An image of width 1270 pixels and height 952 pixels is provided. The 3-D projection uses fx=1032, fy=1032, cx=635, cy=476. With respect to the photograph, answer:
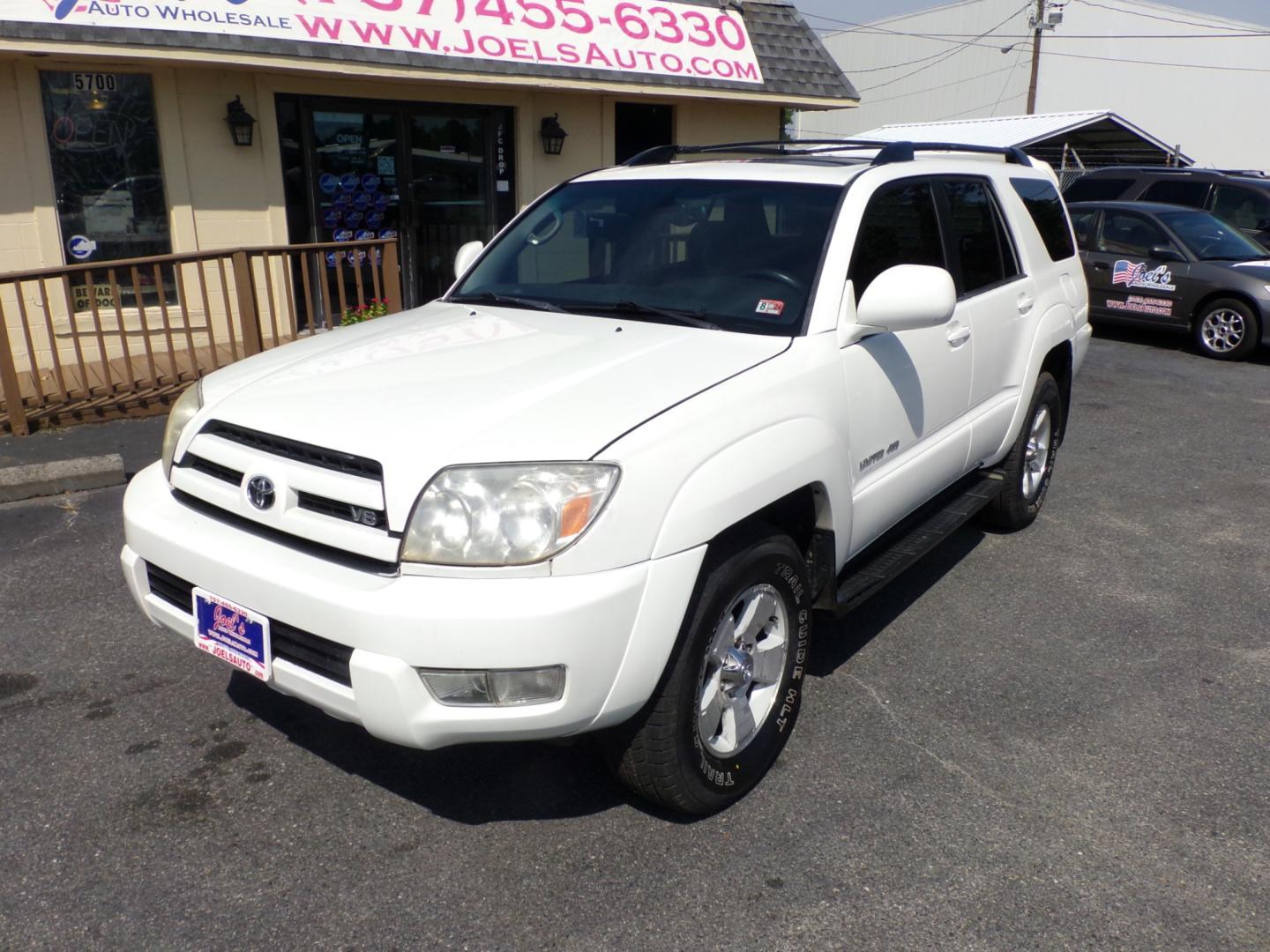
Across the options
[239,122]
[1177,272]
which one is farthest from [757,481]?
[1177,272]

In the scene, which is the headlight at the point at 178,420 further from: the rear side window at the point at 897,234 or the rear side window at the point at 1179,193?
the rear side window at the point at 1179,193

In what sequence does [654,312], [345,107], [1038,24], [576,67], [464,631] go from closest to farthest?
[464,631] → [654,312] → [345,107] → [576,67] → [1038,24]

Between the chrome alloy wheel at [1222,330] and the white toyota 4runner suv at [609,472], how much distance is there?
791 cm

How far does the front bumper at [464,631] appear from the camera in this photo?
2422mm

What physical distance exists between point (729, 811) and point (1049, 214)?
392cm

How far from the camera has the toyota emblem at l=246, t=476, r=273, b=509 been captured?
2.72m

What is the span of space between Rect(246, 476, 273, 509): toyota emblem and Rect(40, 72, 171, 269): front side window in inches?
298

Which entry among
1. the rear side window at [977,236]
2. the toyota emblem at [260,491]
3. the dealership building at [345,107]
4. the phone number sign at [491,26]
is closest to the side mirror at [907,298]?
the rear side window at [977,236]

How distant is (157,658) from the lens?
397cm

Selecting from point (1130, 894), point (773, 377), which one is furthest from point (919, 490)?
point (1130, 894)

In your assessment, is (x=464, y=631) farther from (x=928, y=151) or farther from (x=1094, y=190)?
(x=1094, y=190)

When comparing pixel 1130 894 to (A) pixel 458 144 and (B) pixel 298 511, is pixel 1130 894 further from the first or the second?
(A) pixel 458 144

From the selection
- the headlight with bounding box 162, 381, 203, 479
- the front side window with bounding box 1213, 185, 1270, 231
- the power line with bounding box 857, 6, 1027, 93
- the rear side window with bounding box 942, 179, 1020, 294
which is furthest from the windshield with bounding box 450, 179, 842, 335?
the power line with bounding box 857, 6, 1027, 93

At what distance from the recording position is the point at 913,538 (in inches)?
161
